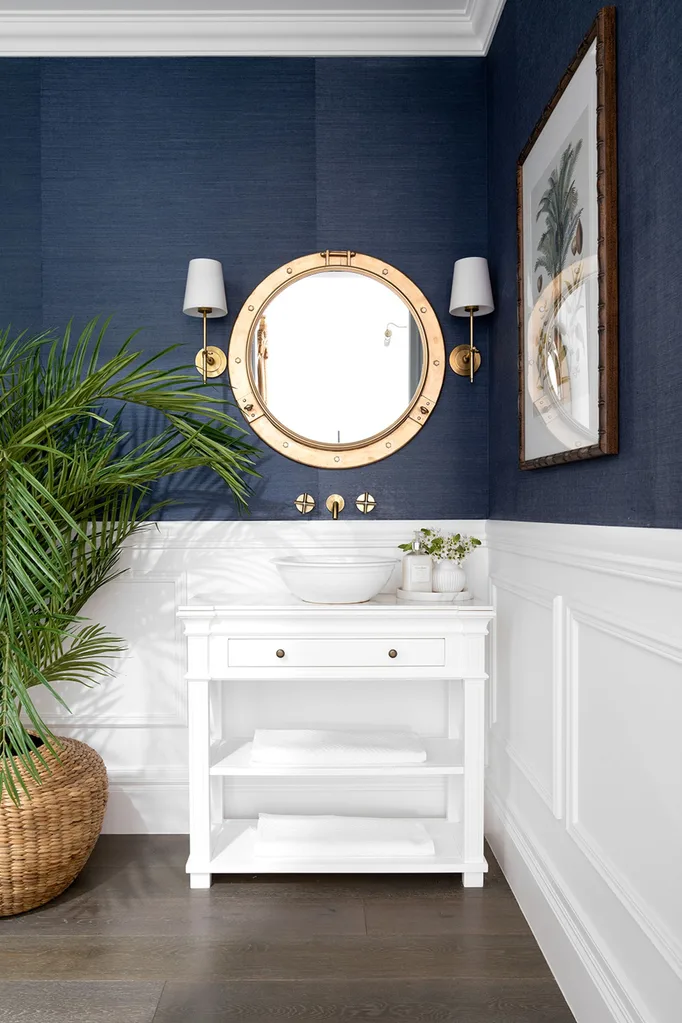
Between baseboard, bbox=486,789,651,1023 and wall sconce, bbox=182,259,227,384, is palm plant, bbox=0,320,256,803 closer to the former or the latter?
wall sconce, bbox=182,259,227,384

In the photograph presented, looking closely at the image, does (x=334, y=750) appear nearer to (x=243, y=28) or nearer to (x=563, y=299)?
(x=563, y=299)

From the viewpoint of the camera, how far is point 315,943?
182 cm

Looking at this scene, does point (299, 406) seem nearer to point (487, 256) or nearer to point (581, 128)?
point (487, 256)

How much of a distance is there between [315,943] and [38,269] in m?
2.21

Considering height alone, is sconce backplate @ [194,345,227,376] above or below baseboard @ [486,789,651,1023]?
above

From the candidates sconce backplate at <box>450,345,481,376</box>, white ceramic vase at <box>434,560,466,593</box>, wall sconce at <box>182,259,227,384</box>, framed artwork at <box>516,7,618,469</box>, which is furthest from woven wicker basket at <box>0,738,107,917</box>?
sconce backplate at <box>450,345,481,376</box>

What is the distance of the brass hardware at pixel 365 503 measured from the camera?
2.51 meters

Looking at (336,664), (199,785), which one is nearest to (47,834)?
(199,785)

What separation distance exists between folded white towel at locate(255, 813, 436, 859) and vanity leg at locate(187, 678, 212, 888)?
Result: 16 cm

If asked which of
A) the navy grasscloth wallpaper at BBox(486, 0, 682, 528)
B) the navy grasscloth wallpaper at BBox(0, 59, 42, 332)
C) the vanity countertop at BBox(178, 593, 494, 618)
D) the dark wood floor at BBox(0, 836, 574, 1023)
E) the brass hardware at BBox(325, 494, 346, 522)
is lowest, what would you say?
the dark wood floor at BBox(0, 836, 574, 1023)

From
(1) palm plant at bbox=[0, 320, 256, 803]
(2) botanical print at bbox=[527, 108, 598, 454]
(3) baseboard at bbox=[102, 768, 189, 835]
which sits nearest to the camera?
(2) botanical print at bbox=[527, 108, 598, 454]

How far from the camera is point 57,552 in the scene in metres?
1.80

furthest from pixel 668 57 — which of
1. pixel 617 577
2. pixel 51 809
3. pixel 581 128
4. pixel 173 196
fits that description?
pixel 51 809

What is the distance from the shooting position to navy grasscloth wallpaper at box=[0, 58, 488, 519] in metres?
2.51
